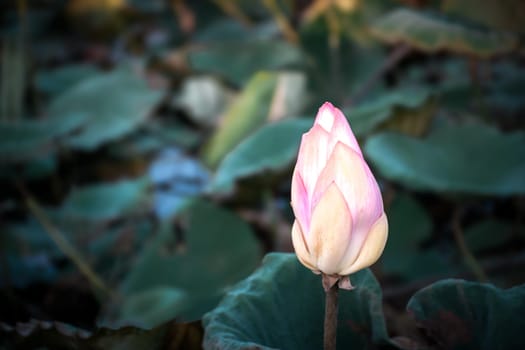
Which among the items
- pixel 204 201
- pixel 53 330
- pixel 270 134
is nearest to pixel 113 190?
pixel 204 201

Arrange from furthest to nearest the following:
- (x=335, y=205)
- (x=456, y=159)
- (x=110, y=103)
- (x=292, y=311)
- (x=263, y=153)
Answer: (x=110, y=103), (x=456, y=159), (x=263, y=153), (x=292, y=311), (x=335, y=205)

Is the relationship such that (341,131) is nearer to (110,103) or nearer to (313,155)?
(313,155)

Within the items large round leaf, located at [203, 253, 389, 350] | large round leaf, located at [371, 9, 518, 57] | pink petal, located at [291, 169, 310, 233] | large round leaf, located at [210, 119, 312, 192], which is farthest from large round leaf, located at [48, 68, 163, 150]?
pink petal, located at [291, 169, 310, 233]

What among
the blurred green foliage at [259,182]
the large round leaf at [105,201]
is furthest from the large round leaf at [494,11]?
the large round leaf at [105,201]

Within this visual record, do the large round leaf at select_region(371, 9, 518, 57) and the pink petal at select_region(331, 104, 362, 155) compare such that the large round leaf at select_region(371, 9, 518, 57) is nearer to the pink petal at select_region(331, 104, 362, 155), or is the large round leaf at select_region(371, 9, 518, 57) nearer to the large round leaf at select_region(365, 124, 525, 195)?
the large round leaf at select_region(365, 124, 525, 195)

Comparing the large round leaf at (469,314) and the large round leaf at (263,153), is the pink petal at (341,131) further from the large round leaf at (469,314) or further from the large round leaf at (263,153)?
the large round leaf at (263,153)

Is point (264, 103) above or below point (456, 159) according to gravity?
above

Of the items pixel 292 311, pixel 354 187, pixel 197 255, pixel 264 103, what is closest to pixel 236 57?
pixel 264 103

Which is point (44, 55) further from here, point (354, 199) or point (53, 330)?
point (354, 199)

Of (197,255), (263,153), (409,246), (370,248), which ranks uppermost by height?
(370,248)
